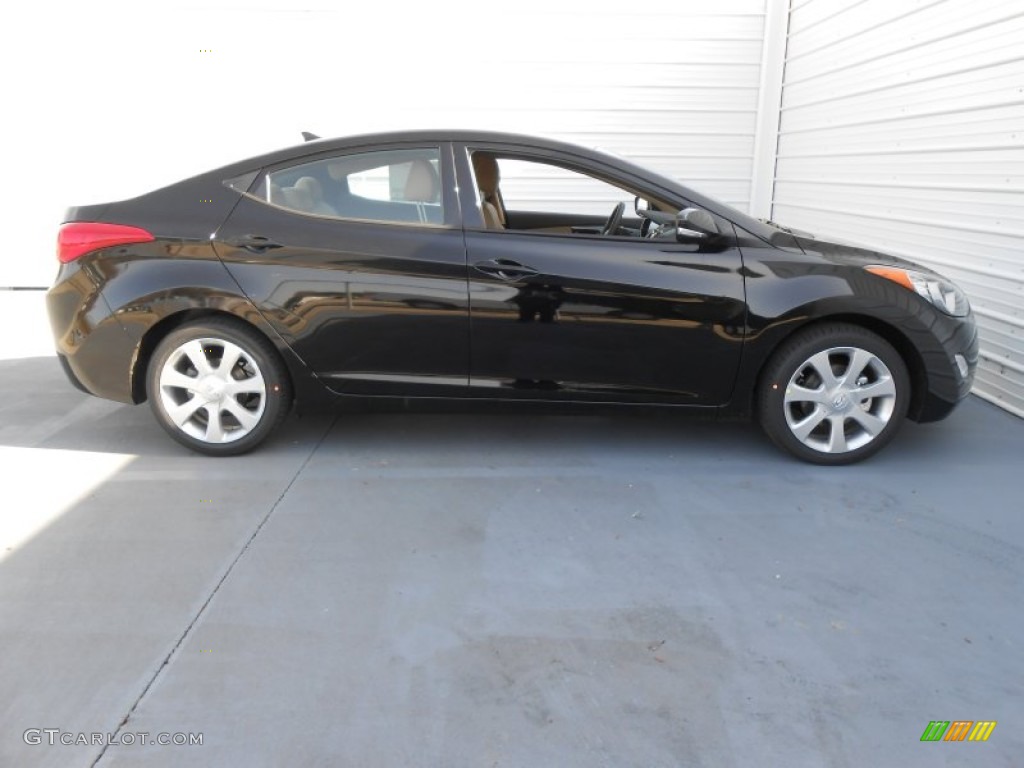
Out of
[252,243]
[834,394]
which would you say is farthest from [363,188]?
[834,394]

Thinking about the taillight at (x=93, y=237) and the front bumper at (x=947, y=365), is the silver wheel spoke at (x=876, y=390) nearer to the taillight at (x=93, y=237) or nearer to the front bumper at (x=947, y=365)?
the front bumper at (x=947, y=365)

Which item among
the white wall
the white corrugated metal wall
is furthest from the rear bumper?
the white corrugated metal wall

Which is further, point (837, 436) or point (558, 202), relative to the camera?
point (558, 202)

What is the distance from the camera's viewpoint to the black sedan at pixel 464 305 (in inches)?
153

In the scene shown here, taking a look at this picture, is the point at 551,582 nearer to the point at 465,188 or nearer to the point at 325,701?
the point at 325,701

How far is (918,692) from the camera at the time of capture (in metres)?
2.46

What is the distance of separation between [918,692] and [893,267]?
2.22 metres

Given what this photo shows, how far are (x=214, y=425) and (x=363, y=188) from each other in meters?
1.36

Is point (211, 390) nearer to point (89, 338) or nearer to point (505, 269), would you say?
point (89, 338)

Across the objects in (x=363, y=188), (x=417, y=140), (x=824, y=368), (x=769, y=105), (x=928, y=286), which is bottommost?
(x=824, y=368)

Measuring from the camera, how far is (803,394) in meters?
4.00

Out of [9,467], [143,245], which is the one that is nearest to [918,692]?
[143,245]

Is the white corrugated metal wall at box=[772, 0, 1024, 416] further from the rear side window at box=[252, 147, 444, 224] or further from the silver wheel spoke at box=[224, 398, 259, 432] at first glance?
the silver wheel spoke at box=[224, 398, 259, 432]

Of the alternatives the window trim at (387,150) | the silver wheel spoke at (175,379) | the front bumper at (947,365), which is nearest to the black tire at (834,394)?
the front bumper at (947,365)
